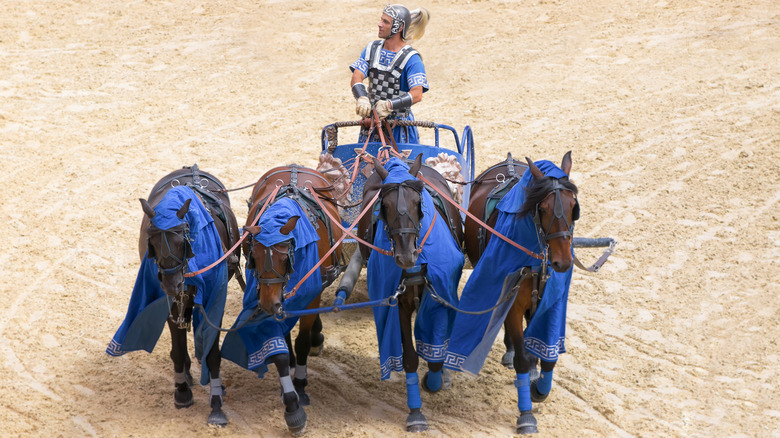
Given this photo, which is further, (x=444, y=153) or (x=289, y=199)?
(x=444, y=153)

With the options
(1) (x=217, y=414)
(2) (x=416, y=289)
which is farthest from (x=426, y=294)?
(1) (x=217, y=414)

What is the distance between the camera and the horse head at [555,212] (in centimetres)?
488

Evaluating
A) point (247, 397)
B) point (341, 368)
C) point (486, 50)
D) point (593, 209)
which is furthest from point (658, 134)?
point (247, 397)

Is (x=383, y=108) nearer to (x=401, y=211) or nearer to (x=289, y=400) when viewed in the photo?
(x=401, y=211)

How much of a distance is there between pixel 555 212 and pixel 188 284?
2.53 metres

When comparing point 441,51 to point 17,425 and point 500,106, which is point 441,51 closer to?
point 500,106

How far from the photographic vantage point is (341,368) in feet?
22.2

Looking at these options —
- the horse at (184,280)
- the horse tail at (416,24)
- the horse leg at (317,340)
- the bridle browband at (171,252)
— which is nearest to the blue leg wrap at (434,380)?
the horse leg at (317,340)

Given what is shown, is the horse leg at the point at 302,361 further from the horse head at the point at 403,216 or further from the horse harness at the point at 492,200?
the horse harness at the point at 492,200

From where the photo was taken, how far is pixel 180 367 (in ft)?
19.4

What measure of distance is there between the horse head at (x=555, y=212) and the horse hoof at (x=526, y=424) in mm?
1259

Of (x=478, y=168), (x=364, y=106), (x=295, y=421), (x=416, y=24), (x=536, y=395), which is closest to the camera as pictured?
(x=295, y=421)

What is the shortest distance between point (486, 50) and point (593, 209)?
5.29m

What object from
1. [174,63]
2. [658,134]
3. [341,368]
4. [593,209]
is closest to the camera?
[341,368]
